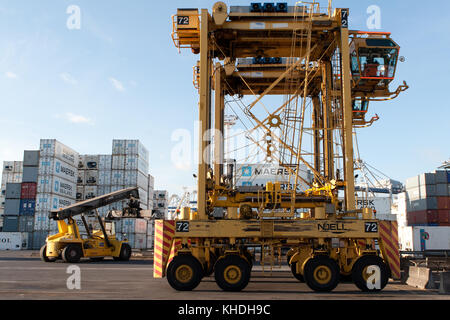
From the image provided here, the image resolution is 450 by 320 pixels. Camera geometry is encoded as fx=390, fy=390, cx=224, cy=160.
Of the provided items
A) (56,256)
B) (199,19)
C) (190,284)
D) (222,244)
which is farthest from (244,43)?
(56,256)

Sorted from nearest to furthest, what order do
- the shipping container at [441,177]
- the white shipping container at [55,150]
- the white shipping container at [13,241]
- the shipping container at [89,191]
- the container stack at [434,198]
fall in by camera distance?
the container stack at [434,198] → the shipping container at [441,177] → the white shipping container at [55,150] → the white shipping container at [13,241] → the shipping container at [89,191]

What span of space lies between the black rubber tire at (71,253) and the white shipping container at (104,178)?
1075 inches

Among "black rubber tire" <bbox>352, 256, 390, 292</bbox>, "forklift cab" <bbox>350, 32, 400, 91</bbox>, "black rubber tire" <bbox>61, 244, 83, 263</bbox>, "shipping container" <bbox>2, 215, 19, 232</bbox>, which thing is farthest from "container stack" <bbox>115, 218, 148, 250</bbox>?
"black rubber tire" <bbox>352, 256, 390, 292</bbox>

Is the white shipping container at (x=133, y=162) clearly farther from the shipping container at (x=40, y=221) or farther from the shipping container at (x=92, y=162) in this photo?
the shipping container at (x=40, y=221)

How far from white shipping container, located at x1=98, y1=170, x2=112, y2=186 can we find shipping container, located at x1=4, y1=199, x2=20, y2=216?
11.6m

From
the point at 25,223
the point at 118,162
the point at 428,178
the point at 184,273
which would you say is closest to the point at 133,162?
the point at 118,162

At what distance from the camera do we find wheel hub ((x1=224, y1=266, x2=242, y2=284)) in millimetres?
10547

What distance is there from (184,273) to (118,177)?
1589 inches

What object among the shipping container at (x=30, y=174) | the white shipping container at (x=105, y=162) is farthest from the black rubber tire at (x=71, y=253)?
the shipping container at (x=30, y=174)

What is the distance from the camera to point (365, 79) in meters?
17.1

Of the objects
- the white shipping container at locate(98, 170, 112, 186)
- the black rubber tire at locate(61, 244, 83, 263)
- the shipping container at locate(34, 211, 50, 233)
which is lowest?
the black rubber tire at locate(61, 244, 83, 263)

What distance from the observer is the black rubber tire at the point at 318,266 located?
1050cm

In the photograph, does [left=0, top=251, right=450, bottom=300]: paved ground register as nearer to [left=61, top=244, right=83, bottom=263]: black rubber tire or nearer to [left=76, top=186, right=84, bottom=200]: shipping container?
[left=61, top=244, right=83, bottom=263]: black rubber tire
